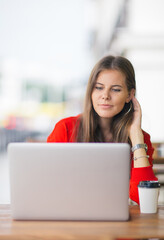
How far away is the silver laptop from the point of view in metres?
0.95

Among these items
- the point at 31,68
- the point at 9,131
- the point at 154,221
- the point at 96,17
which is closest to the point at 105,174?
the point at 154,221

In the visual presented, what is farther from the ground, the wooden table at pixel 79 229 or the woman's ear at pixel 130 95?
the woman's ear at pixel 130 95

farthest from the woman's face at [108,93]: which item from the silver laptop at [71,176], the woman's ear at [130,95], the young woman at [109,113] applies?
the silver laptop at [71,176]

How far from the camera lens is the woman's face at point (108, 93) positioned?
1.52 m

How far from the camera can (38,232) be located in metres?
0.89

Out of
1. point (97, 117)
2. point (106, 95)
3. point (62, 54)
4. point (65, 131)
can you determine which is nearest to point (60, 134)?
point (65, 131)

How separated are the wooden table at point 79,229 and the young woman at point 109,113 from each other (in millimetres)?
491

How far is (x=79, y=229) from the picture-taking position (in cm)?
91

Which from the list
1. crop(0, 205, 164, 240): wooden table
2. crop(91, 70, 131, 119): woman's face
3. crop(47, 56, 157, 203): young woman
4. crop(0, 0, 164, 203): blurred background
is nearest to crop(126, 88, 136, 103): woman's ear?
crop(47, 56, 157, 203): young woman

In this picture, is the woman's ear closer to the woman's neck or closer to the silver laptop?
the woman's neck

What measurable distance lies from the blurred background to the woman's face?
209mm

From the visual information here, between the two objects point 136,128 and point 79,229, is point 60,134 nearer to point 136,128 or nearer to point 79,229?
point 136,128

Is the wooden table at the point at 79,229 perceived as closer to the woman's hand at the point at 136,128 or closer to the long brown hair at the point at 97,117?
Answer: the woman's hand at the point at 136,128

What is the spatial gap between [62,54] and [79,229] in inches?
928
